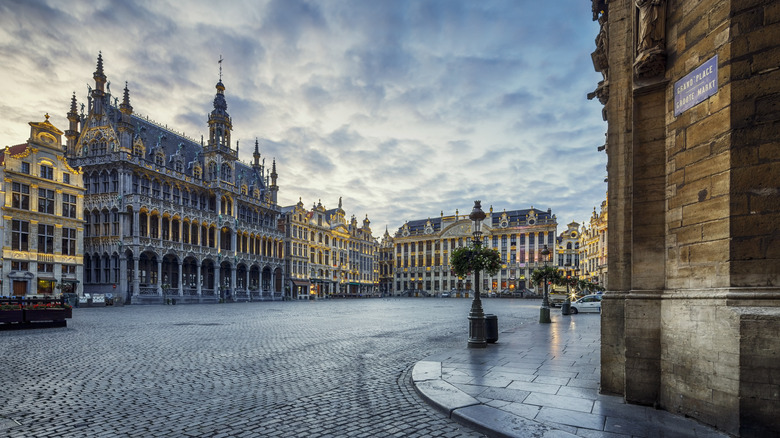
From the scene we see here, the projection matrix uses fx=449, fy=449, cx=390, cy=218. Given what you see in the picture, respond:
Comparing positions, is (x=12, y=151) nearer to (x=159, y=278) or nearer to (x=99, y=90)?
(x=99, y=90)

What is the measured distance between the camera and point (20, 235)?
126 ft

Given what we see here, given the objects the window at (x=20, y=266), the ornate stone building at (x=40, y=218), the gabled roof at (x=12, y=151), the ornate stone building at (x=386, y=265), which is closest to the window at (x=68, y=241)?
the ornate stone building at (x=40, y=218)

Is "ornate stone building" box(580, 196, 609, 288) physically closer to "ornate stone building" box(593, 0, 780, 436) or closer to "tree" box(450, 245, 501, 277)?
"tree" box(450, 245, 501, 277)

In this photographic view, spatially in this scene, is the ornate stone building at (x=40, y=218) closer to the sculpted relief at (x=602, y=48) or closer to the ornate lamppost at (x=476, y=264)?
the ornate lamppost at (x=476, y=264)

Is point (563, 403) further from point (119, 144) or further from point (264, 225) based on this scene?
point (264, 225)

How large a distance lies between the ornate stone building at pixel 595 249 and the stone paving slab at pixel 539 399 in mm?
74546

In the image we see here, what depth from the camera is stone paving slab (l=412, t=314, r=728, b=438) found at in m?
5.46

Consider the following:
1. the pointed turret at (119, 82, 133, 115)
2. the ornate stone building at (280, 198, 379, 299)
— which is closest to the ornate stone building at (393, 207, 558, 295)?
the ornate stone building at (280, 198, 379, 299)

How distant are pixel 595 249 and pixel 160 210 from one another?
7838cm

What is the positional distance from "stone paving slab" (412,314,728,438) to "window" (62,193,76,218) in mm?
45484

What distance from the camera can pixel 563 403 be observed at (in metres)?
6.59

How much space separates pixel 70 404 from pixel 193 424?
2.41 m

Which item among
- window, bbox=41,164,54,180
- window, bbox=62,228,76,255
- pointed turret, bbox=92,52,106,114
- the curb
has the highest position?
pointed turret, bbox=92,52,106,114

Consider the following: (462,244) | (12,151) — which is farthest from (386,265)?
(12,151)
